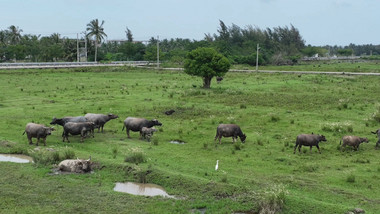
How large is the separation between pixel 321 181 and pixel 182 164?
5.84 metres

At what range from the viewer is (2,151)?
1864 centimetres

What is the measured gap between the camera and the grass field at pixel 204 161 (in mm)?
12891

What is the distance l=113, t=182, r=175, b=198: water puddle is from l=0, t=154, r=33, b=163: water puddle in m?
5.43

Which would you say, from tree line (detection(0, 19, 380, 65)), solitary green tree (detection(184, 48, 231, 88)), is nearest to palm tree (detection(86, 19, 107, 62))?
tree line (detection(0, 19, 380, 65))

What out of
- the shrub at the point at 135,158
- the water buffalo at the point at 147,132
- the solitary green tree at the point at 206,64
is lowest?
the shrub at the point at 135,158

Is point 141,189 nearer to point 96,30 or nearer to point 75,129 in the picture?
point 75,129

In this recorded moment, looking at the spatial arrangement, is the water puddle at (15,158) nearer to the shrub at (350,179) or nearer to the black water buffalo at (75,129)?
the black water buffalo at (75,129)

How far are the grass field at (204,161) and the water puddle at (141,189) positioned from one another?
249mm

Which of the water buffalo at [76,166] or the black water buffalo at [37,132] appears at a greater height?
the black water buffalo at [37,132]

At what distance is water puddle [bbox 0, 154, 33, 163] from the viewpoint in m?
17.6

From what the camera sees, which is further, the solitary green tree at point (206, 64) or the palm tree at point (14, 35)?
the palm tree at point (14, 35)

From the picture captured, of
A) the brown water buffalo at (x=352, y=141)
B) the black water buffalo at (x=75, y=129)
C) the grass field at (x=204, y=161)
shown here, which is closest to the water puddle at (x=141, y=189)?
the grass field at (x=204, y=161)

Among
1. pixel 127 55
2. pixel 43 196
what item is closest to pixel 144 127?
pixel 43 196

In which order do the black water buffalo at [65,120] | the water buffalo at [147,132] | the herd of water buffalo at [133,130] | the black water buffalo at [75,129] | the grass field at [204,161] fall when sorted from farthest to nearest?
1. the black water buffalo at [65,120]
2. the water buffalo at [147,132]
3. the black water buffalo at [75,129]
4. the herd of water buffalo at [133,130]
5. the grass field at [204,161]
